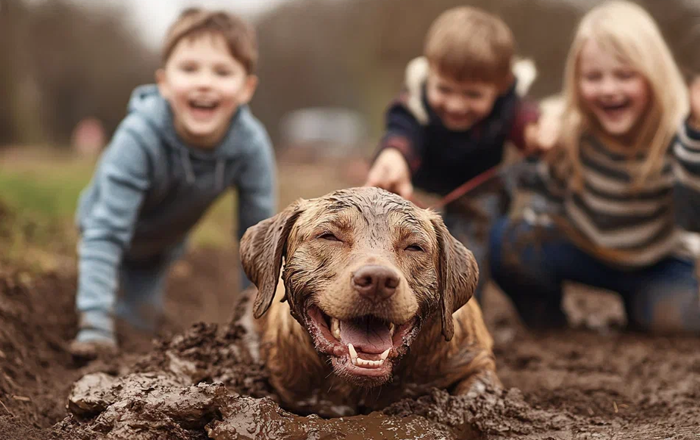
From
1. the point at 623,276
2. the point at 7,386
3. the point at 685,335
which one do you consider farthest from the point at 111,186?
the point at 685,335

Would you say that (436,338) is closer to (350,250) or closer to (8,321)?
(350,250)

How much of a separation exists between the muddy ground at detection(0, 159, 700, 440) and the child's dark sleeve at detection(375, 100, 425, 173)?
149cm

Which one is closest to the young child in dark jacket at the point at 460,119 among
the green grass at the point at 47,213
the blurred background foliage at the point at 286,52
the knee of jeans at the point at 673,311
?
the knee of jeans at the point at 673,311

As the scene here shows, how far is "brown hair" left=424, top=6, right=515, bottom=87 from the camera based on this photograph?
4.99 meters

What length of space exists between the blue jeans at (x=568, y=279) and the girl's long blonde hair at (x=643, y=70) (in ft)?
2.60

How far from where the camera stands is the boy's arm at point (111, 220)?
456cm

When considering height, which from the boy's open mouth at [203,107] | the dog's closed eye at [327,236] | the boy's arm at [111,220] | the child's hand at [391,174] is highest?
the boy's open mouth at [203,107]

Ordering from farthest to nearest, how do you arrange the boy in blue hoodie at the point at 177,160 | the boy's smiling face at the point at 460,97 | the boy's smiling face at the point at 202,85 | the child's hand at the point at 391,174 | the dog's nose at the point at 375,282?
1. the boy's smiling face at the point at 460,97
2. the boy's smiling face at the point at 202,85
3. the boy in blue hoodie at the point at 177,160
4. the child's hand at the point at 391,174
5. the dog's nose at the point at 375,282

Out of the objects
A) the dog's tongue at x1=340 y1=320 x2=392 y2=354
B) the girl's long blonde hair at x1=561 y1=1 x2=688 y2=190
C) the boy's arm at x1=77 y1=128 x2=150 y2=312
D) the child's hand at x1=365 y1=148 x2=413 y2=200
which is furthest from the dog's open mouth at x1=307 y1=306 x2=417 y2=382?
the girl's long blonde hair at x1=561 y1=1 x2=688 y2=190

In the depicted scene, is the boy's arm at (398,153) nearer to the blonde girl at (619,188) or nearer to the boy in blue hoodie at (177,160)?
the boy in blue hoodie at (177,160)

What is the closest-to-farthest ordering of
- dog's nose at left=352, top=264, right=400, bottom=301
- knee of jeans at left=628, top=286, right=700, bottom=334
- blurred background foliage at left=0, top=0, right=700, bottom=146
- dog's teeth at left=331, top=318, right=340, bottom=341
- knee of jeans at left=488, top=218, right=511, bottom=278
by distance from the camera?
dog's nose at left=352, top=264, right=400, bottom=301 → dog's teeth at left=331, top=318, right=340, bottom=341 → knee of jeans at left=628, top=286, right=700, bottom=334 → knee of jeans at left=488, top=218, right=511, bottom=278 → blurred background foliage at left=0, top=0, right=700, bottom=146

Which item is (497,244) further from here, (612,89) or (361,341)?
(361,341)

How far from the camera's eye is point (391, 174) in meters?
4.62

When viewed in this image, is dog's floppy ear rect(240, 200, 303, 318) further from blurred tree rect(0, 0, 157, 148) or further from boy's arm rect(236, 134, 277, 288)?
blurred tree rect(0, 0, 157, 148)
